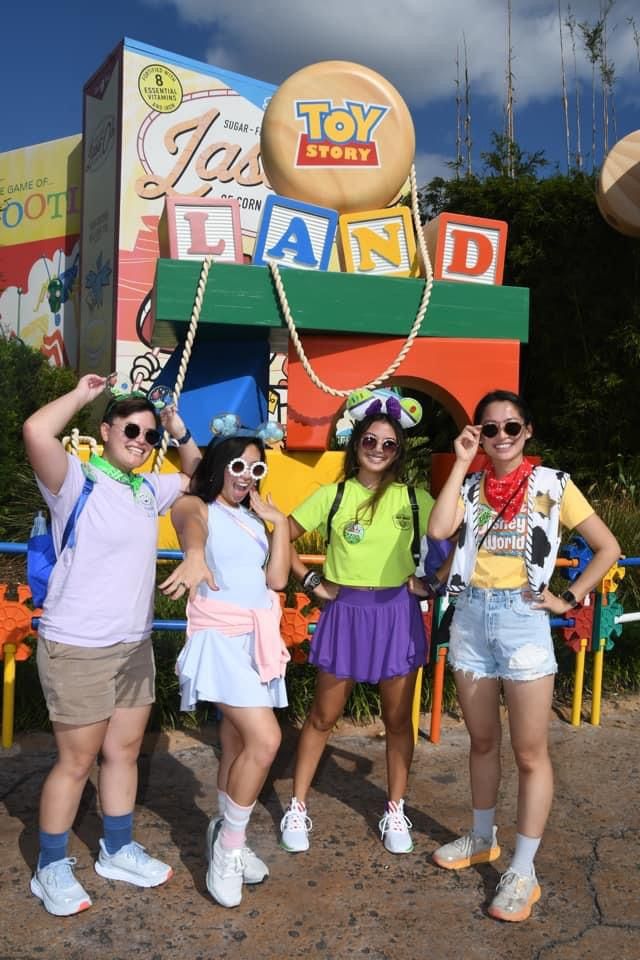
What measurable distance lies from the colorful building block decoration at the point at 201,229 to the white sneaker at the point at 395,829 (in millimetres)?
3118

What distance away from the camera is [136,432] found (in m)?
2.77

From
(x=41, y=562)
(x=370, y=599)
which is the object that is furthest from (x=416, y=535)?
(x=41, y=562)

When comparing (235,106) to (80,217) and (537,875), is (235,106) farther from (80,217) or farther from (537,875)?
(537,875)

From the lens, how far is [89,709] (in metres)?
2.67

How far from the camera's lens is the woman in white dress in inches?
106

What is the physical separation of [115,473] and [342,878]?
1.62 m

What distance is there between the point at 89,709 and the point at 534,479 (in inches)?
65.2

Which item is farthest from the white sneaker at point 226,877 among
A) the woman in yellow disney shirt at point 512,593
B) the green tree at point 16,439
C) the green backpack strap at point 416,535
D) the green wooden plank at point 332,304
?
the green tree at point 16,439

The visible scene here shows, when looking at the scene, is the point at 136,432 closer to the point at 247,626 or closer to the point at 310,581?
the point at 247,626

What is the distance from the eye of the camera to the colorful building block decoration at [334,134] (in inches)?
200

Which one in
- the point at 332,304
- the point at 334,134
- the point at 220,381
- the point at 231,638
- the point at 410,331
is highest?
the point at 334,134

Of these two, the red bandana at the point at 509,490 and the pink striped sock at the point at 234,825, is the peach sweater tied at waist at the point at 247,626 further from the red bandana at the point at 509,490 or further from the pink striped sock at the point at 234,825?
the red bandana at the point at 509,490

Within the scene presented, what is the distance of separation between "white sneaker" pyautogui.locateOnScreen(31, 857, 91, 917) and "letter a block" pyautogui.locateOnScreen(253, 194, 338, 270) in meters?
3.40

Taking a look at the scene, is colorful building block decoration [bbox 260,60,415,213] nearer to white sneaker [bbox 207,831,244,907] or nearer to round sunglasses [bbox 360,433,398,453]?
round sunglasses [bbox 360,433,398,453]
